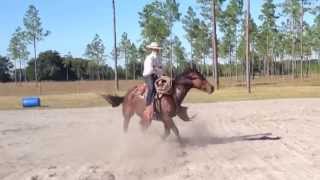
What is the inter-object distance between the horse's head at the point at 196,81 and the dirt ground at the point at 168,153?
4.69 feet

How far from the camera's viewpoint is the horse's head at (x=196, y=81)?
15.8 meters

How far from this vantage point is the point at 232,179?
9.88 m

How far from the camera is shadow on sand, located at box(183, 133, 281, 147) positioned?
16.0 meters

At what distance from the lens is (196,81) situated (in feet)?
51.9

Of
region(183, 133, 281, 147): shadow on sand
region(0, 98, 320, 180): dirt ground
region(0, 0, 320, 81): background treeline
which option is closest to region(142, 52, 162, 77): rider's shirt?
region(0, 98, 320, 180): dirt ground

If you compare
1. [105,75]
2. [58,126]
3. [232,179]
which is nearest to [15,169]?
[232,179]

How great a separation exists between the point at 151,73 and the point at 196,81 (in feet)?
3.84

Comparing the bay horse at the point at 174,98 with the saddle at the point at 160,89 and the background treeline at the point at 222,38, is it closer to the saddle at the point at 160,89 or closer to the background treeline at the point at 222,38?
the saddle at the point at 160,89

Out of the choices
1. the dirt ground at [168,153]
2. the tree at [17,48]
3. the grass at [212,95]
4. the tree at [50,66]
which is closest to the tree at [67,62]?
the tree at [50,66]

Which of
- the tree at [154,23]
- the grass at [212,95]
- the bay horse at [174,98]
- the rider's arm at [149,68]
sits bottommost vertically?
the grass at [212,95]

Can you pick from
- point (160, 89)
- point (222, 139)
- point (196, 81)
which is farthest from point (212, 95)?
point (160, 89)

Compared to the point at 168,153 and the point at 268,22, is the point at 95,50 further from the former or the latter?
the point at 168,153

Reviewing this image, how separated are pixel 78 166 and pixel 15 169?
1214 mm

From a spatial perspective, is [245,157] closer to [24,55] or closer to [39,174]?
[39,174]
